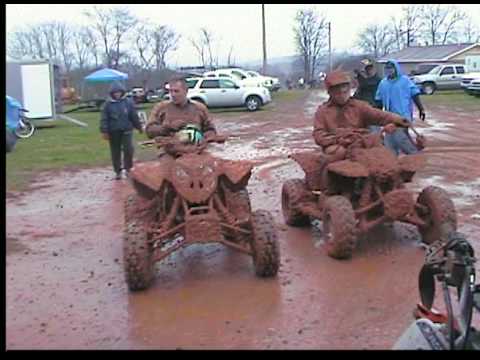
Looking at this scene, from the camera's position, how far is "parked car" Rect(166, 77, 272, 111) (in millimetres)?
28438

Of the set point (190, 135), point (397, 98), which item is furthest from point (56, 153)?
point (190, 135)

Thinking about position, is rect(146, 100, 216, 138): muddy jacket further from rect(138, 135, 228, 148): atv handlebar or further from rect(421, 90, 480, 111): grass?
rect(421, 90, 480, 111): grass

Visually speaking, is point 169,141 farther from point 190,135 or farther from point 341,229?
point 341,229

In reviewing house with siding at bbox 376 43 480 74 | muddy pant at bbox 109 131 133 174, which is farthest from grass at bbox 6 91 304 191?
house with siding at bbox 376 43 480 74

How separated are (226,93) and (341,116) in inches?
849

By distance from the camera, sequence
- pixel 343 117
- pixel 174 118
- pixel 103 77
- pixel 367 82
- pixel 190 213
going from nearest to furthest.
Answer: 1. pixel 190 213
2. pixel 174 118
3. pixel 343 117
4. pixel 367 82
5. pixel 103 77

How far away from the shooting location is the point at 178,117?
6.79 metres

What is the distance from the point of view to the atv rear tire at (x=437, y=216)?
642cm

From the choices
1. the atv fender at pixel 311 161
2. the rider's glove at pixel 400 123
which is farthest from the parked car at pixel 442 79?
the atv fender at pixel 311 161

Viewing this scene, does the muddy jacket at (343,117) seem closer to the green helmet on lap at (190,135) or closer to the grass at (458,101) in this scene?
the green helmet on lap at (190,135)

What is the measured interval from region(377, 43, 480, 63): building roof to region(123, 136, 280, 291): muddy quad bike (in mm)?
57971

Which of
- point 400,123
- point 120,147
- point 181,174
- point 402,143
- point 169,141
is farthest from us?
point 120,147

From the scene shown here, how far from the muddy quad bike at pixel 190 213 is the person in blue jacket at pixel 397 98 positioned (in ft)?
11.3
